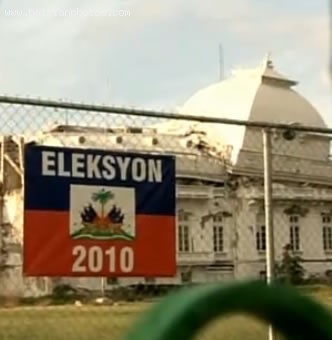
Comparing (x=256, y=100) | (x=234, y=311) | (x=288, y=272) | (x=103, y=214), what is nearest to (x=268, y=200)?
(x=103, y=214)

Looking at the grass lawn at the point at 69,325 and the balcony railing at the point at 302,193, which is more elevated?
the balcony railing at the point at 302,193

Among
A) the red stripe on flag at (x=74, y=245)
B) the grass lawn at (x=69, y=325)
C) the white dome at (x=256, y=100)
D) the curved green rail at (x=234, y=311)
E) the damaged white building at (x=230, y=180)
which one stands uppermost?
the white dome at (x=256, y=100)

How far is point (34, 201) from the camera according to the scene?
511 centimetres

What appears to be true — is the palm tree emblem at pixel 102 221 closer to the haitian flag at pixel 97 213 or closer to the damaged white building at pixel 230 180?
the haitian flag at pixel 97 213

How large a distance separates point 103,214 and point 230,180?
19.2m

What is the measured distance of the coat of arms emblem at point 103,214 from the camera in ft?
17.1

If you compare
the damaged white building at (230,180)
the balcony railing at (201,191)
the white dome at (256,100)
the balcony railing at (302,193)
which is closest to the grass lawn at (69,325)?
the damaged white building at (230,180)

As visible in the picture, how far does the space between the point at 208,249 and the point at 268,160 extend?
16790 millimetres

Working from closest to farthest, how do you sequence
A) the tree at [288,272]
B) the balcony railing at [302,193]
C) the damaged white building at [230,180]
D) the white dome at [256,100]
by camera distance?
the tree at [288,272]
the damaged white building at [230,180]
the balcony railing at [302,193]
the white dome at [256,100]

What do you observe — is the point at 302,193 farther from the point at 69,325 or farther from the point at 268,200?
the point at 69,325

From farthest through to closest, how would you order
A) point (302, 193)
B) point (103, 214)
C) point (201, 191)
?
1. point (302, 193)
2. point (201, 191)
3. point (103, 214)

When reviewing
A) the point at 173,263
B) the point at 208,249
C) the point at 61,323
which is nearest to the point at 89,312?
the point at 61,323

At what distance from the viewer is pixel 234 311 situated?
120cm

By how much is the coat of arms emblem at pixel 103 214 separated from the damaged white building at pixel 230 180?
1.25 feet
